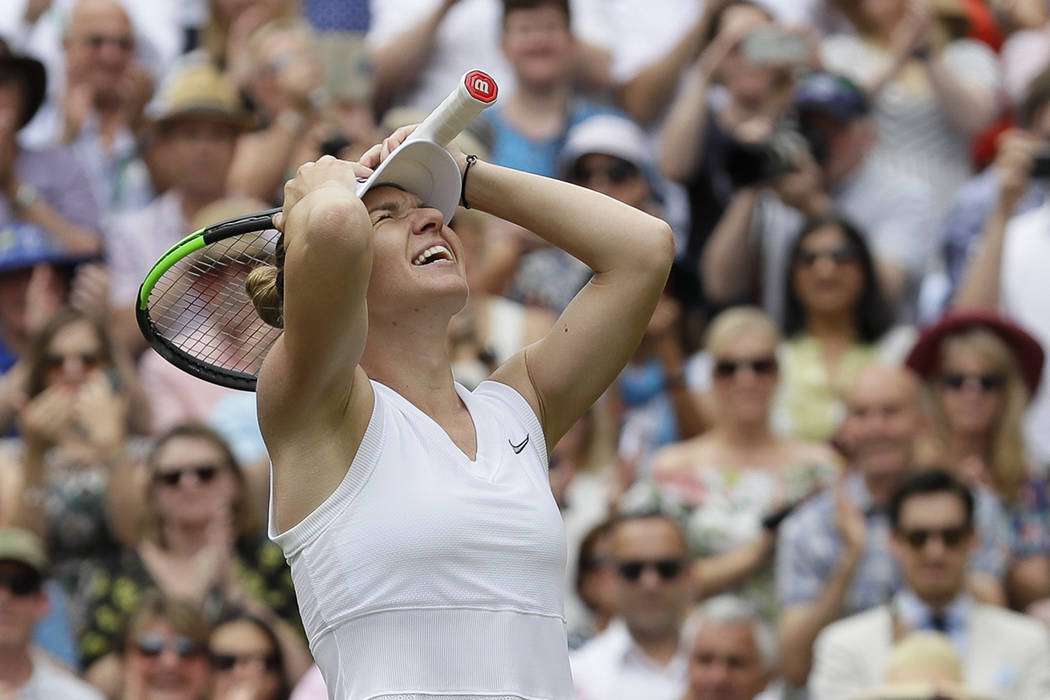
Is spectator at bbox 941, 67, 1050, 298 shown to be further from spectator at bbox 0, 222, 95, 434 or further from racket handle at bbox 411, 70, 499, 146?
racket handle at bbox 411, 70, 499, 146

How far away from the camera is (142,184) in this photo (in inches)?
356

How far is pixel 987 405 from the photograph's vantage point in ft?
24.5

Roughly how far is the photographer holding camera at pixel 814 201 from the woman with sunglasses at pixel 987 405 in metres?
0.78

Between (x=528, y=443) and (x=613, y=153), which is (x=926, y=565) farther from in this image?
(x=528, y=443)

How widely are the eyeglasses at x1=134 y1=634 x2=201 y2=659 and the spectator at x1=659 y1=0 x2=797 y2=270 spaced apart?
3269mm

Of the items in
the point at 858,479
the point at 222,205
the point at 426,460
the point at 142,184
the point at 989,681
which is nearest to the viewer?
the point at 426,460

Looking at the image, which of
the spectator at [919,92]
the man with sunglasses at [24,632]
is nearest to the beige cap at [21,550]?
the man with sunglasses at [24,632]

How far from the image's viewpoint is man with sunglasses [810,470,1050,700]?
636cm

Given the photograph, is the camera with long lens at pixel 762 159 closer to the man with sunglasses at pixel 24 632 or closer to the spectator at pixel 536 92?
the spectator at pixel 536 92

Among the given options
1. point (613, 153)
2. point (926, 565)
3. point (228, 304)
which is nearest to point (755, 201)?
point (613, 153)

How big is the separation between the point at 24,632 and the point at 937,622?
289 centimetres

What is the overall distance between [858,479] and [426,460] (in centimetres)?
395

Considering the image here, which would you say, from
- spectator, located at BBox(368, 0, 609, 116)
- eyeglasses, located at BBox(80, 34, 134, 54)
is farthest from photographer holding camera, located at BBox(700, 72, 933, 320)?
eyeglasses, located at BBox(80, 34, 134, 54)

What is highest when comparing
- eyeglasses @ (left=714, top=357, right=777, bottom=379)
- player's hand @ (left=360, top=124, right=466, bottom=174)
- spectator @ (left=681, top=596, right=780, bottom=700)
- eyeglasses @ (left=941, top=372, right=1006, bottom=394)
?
player's hand @ (left=360, top=124, right=466, bottom=174)
